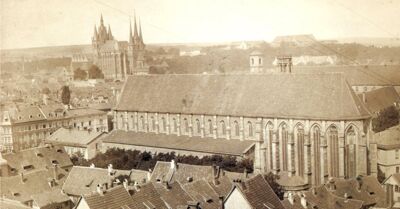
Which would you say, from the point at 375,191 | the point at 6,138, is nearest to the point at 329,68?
the point at 375,191

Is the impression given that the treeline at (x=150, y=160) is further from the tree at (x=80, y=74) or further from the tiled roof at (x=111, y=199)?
the tree at (x=80, y=74)

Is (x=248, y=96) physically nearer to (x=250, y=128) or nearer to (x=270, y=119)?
(x=250, y=128)

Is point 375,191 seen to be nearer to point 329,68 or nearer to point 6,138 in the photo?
point 329,68

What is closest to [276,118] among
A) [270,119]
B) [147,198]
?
[270,119]

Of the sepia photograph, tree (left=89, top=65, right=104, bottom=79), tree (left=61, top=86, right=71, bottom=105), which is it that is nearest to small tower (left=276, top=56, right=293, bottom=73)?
the sepia photograph

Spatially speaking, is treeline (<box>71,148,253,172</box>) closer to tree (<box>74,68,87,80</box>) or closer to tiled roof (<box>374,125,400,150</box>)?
tiled roof (<box>374,125,400,150</box>)

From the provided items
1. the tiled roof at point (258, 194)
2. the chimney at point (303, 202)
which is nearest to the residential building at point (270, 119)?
the chimney at point (303, 202)
